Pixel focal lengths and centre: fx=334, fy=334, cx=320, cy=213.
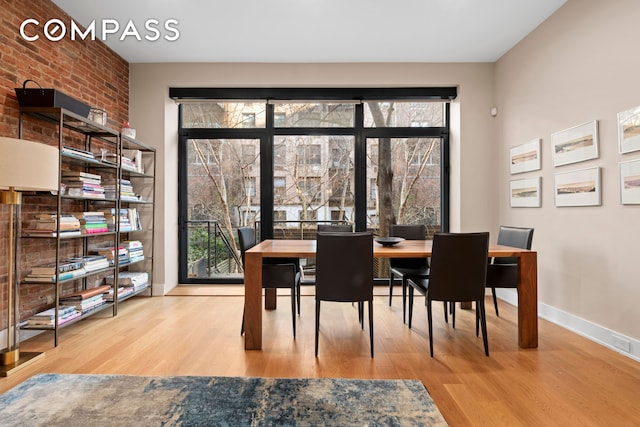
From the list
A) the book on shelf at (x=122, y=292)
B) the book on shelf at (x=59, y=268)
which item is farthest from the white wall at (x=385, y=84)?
the book on shelf at (x=59, y=268)

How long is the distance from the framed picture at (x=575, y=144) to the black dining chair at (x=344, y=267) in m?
2.04

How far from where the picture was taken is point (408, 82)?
426 centimetres

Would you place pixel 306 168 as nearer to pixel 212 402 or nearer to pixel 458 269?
pixel 458 269

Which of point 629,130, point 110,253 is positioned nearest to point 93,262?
point 110,253

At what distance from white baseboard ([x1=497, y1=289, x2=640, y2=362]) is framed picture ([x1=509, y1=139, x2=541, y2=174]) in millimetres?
1434

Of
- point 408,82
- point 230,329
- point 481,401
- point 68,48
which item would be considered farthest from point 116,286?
point 408,82

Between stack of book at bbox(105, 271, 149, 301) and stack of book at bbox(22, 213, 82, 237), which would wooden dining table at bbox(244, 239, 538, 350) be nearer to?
stack of book at bbox(22, 213, 82, 237)

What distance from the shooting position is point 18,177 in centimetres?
208

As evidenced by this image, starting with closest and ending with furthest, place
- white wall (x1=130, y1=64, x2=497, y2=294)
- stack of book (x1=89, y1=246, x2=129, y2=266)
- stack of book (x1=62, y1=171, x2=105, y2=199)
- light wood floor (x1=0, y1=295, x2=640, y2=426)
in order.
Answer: light wood floor (x1=0, y1=295, x2=640, y2=426) → stack of book (x1=62, y1=171, x2=105, y2=199) → stack of book (x1=89, y1=246, x2=129, y2=266) → white wall (x1=130, y1=64, x2=497, y2=294)

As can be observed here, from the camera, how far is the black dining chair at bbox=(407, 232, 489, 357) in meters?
2.38

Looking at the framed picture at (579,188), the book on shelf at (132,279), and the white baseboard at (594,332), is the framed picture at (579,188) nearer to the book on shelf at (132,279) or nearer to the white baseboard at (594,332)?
the white baseboard at (594,332)

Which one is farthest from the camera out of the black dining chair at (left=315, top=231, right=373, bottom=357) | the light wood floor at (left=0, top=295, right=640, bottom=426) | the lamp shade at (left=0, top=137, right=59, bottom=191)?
the black dining chair at (left=315, top=231, right=373, bottom=357)

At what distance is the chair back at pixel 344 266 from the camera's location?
93.5 inches

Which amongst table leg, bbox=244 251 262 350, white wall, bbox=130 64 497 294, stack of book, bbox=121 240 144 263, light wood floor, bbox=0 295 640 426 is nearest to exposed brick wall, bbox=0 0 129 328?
white wall, bbox=130 64 497 294
